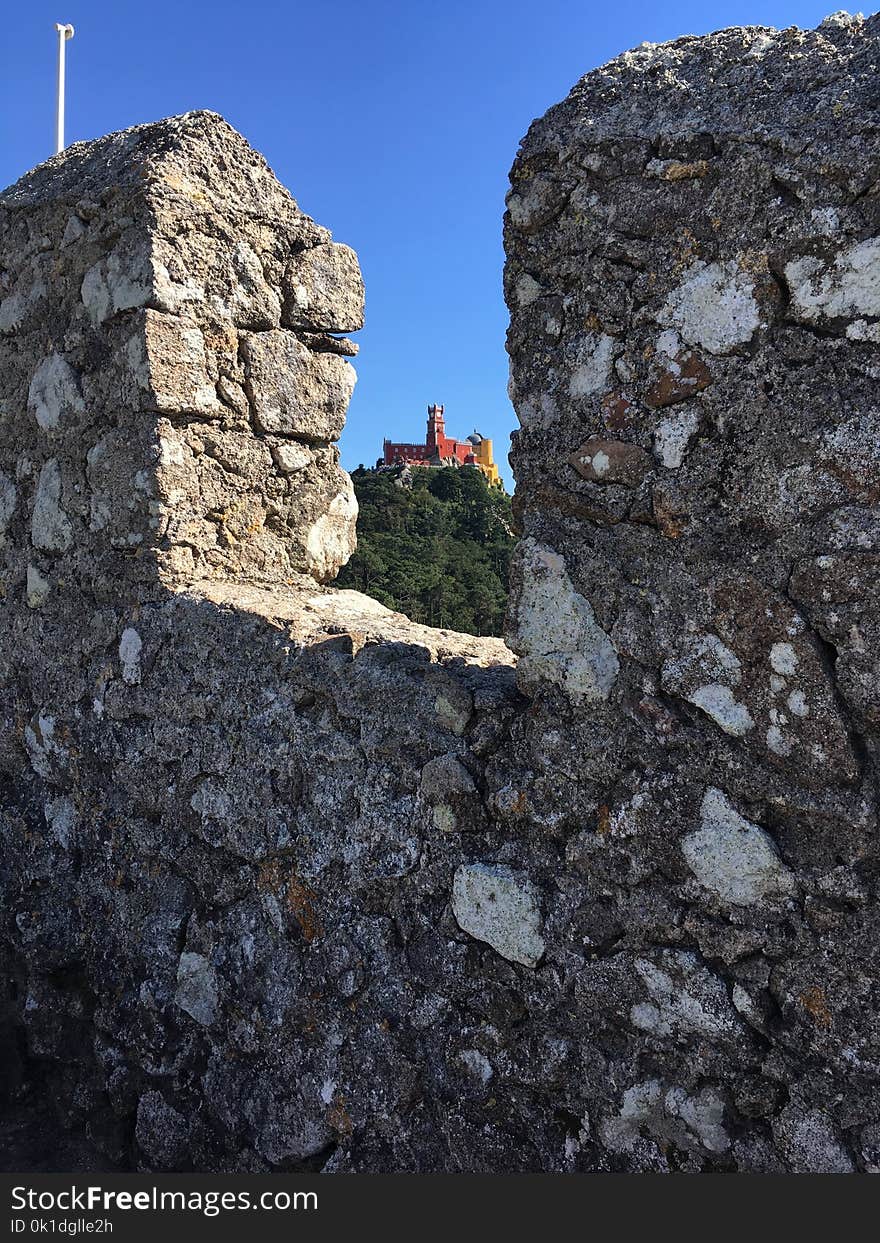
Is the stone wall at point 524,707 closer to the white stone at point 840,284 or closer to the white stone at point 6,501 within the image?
the white stone at point 840,284

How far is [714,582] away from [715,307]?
1.47ft

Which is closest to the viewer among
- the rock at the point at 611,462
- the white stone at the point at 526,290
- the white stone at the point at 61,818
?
the rock at the point at 611,462

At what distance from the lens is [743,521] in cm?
161

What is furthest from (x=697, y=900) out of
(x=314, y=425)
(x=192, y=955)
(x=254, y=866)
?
(x=314, y=425)

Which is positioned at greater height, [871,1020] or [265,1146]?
[871,1020]

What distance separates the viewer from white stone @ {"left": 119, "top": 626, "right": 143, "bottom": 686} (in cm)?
244

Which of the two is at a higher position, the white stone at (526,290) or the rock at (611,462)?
the white stone at (526,290)

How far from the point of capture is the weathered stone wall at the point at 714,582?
4.90 ft

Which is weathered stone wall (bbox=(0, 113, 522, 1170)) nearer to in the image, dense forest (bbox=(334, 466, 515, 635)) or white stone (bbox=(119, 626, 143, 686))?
white stone (bbox=(119, 626, 143, 686))

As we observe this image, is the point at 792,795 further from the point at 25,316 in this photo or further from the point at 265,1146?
the point at 25,316

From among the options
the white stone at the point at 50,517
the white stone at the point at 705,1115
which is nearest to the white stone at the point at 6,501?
the white stone at the point at 50,517

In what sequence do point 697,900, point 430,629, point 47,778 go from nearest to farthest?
point 697,900, point 430,629, point 47,778

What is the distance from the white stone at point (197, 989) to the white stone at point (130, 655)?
2.17ft

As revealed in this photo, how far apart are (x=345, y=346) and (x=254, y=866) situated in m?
1.45
